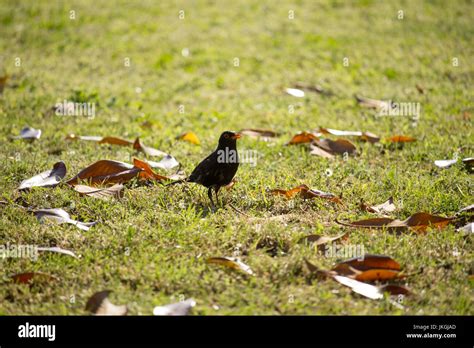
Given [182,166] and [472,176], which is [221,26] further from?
[472,176]

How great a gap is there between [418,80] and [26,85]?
6093 mm

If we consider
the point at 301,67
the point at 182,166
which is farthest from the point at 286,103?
the point at 182,166

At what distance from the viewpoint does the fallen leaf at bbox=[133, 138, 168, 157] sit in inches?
275

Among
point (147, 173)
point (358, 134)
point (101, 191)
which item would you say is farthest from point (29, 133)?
point (358, 134)

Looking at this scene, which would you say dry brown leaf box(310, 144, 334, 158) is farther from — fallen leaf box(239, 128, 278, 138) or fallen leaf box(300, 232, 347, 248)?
fallen leaf box(300, 232, 347, 248)

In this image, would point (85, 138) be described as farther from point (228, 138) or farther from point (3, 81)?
point (3, 81)

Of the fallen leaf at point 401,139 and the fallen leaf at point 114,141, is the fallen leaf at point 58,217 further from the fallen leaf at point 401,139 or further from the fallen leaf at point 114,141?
the fallen leaf at point 401,139

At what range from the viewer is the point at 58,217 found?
5.17 m

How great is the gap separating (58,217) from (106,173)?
1.02 meters

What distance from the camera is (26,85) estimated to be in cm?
985

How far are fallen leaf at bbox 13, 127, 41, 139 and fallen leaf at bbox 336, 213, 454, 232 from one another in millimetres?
4140

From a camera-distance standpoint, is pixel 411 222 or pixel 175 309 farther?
pixel 411 222

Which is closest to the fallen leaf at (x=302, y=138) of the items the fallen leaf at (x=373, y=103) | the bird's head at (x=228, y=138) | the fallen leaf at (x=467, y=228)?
the bird's head at (x=228, y=138)

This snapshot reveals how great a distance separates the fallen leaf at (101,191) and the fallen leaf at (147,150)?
1.25m
